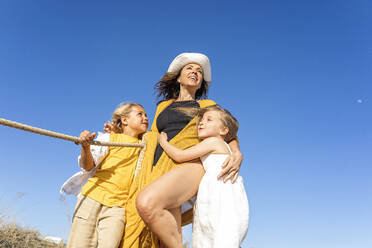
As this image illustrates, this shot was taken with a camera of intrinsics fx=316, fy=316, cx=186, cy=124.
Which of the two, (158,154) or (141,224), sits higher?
(158,154)

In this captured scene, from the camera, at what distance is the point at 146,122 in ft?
13.1

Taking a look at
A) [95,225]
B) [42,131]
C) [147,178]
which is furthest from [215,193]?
[42,131]

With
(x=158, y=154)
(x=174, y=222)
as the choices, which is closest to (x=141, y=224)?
(x=174, y=222)

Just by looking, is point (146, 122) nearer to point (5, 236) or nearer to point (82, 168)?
point (82, 168)

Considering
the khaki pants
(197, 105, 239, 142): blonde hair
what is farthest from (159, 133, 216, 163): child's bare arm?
the khaki pants

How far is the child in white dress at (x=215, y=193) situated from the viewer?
2556 mm

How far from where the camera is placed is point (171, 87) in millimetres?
4820

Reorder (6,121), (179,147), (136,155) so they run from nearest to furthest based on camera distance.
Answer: (6,121), (179,147), (136,155)

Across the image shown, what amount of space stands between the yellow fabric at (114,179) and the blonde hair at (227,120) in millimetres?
906

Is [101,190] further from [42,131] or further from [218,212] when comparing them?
[218,212]

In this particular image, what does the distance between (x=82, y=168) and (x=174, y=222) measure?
1293mm

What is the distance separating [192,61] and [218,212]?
238cm

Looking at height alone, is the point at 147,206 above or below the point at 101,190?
below

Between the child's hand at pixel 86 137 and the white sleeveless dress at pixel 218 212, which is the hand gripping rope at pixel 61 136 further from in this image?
the white sleeveless dress at pixel 218 212
